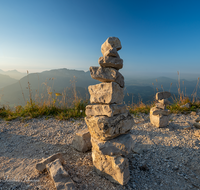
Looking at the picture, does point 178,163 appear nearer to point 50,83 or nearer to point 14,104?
point 50,83

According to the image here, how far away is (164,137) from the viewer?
3.95 meters

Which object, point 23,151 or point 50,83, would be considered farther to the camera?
point 50,83

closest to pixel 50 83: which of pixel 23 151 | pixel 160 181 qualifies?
pixel 23 151

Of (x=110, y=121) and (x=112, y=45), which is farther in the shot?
(x=112, y=45)

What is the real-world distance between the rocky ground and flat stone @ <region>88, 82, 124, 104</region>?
4.98 feet

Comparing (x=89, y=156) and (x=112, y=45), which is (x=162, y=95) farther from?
(x=89, y=156)

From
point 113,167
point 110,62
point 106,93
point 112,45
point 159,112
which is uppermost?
point 112,45

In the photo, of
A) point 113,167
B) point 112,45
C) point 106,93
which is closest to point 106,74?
point 106,93

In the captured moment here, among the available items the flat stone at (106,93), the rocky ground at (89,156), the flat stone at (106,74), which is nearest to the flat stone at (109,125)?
the flat stone at (106,93)

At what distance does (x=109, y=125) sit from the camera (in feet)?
7.17

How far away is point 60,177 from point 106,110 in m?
1.44

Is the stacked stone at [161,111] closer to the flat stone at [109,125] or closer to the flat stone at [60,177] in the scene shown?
the flat stone at [109,125]

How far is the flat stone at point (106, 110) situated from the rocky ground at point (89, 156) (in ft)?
4.06

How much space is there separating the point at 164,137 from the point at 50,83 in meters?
5.98
